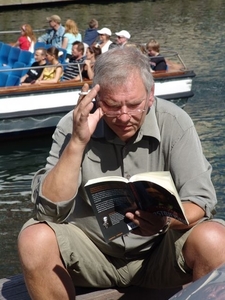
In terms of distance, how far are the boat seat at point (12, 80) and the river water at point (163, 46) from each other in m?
0.76

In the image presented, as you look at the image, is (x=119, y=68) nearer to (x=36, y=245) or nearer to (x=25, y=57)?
(x=36, y=245)

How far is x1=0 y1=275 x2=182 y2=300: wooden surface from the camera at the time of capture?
9.18ft

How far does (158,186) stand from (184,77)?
672 cm

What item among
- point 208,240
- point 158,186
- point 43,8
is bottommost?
point 43,8

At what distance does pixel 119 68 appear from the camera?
245 cm

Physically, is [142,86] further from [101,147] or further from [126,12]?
[126,12]

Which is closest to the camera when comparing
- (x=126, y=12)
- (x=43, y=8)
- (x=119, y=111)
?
(x=119, y=111)

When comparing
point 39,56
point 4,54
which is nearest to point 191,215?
point 39,56

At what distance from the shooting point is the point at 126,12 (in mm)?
19938

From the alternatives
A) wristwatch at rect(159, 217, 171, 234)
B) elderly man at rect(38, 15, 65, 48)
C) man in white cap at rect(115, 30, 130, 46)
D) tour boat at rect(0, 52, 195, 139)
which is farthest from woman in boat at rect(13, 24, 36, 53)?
wristwatch at rect(159, 217, 171, 234)

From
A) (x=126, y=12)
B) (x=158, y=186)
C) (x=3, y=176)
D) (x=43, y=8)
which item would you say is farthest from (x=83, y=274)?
(x=43, y=8)

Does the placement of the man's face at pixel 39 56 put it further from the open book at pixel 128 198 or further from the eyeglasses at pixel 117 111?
the open book at pixel 128 198

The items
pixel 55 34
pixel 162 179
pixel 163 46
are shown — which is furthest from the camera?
pixel 163 46

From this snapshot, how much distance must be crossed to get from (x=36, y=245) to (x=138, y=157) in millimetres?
482
